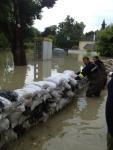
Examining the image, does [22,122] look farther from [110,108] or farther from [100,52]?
[100,52]

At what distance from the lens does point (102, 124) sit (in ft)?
25.6

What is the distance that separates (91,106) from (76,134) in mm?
2852

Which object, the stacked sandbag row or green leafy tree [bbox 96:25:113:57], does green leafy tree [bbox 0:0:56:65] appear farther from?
green leafy tree [bbox 96:25:113:57]

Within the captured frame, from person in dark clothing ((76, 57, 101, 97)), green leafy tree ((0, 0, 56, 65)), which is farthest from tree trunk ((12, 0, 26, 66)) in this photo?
person in dark clothing ((76, 57, 101, 97))

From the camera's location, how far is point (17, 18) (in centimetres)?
2336

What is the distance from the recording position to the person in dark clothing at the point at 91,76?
10680 millimetres

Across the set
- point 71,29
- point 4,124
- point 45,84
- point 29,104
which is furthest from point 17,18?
point 71,29

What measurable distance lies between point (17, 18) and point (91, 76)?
1341cm

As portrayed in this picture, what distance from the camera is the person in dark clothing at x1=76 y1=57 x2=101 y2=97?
1068cm

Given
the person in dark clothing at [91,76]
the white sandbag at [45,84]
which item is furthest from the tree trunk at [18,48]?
the white sandbag at [45,84]

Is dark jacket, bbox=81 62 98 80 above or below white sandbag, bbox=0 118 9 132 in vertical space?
above

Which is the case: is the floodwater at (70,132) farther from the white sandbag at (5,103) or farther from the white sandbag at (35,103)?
the white sandbag at (5,103)

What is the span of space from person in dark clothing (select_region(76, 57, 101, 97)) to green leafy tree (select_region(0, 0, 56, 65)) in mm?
13014

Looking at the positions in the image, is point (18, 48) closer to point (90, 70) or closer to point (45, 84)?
point (90, 70)
